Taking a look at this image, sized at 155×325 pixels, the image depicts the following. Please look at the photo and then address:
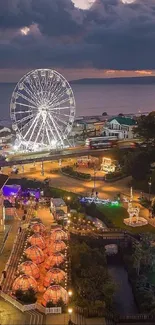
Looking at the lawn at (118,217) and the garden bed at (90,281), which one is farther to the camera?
the lawn at (118,217)

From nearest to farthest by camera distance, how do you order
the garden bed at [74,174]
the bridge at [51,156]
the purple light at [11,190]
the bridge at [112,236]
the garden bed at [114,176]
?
the bridge at [112,236]
the purple light at [11,190]
the garden bed at [114,176]
the garden bed at [74,174]
the bridge at [51,156]

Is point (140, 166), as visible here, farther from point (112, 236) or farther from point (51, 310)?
point (51, 310)

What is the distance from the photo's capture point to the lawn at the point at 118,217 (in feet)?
121

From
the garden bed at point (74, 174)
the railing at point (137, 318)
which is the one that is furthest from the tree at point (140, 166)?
the railing at point (137, 318)

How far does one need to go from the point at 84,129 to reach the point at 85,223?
48.9 m

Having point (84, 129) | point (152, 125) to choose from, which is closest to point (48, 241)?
point (152, 125)

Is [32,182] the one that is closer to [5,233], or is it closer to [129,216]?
[129,216]

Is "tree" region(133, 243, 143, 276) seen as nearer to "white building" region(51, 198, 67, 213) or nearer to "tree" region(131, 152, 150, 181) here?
"white building" region(51, 198, 67, 213)

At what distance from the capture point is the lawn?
36.9 m

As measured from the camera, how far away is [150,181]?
46.7m

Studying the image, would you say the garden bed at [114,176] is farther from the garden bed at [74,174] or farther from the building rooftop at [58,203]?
the building rooftop at [58,203]

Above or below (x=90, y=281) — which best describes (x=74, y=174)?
above

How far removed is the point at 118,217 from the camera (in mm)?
40031

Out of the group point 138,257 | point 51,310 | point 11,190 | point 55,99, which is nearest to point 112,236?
point 138,257
